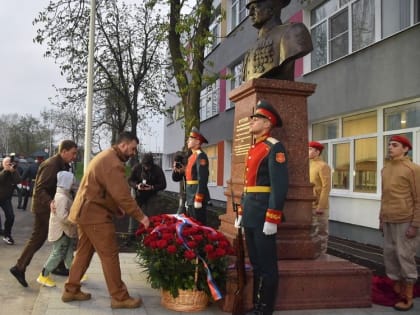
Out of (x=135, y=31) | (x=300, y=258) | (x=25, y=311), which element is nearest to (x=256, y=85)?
(x=300, y=258)

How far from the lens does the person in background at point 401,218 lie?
5.34m

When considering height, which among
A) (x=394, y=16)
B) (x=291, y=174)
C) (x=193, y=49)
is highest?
(x=394, y=16)

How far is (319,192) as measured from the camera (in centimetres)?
729

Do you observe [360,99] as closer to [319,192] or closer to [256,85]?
[319,192]

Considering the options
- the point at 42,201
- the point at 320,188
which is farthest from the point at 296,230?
the point at 42,201

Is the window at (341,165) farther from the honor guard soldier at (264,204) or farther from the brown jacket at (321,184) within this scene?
the honor guard soldier at (264,204)

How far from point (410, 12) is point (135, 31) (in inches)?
611

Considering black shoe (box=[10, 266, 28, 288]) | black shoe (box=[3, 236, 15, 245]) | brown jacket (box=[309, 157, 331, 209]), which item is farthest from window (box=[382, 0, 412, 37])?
black shoe (box=[3, 236, 15, 245])

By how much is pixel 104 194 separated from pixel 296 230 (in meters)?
2.15

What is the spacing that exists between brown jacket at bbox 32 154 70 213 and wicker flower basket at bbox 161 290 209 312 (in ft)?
7.40

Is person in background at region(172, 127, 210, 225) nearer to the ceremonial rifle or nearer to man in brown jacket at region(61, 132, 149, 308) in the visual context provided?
man in brown jacket at region(61, 132, 149, 308)

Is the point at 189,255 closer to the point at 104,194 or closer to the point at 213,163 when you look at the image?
the point at 104,194

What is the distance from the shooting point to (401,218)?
5.40 meters

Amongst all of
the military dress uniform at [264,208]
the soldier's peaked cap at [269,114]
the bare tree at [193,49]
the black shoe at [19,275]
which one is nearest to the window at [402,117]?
the bare tree at [193,49]
